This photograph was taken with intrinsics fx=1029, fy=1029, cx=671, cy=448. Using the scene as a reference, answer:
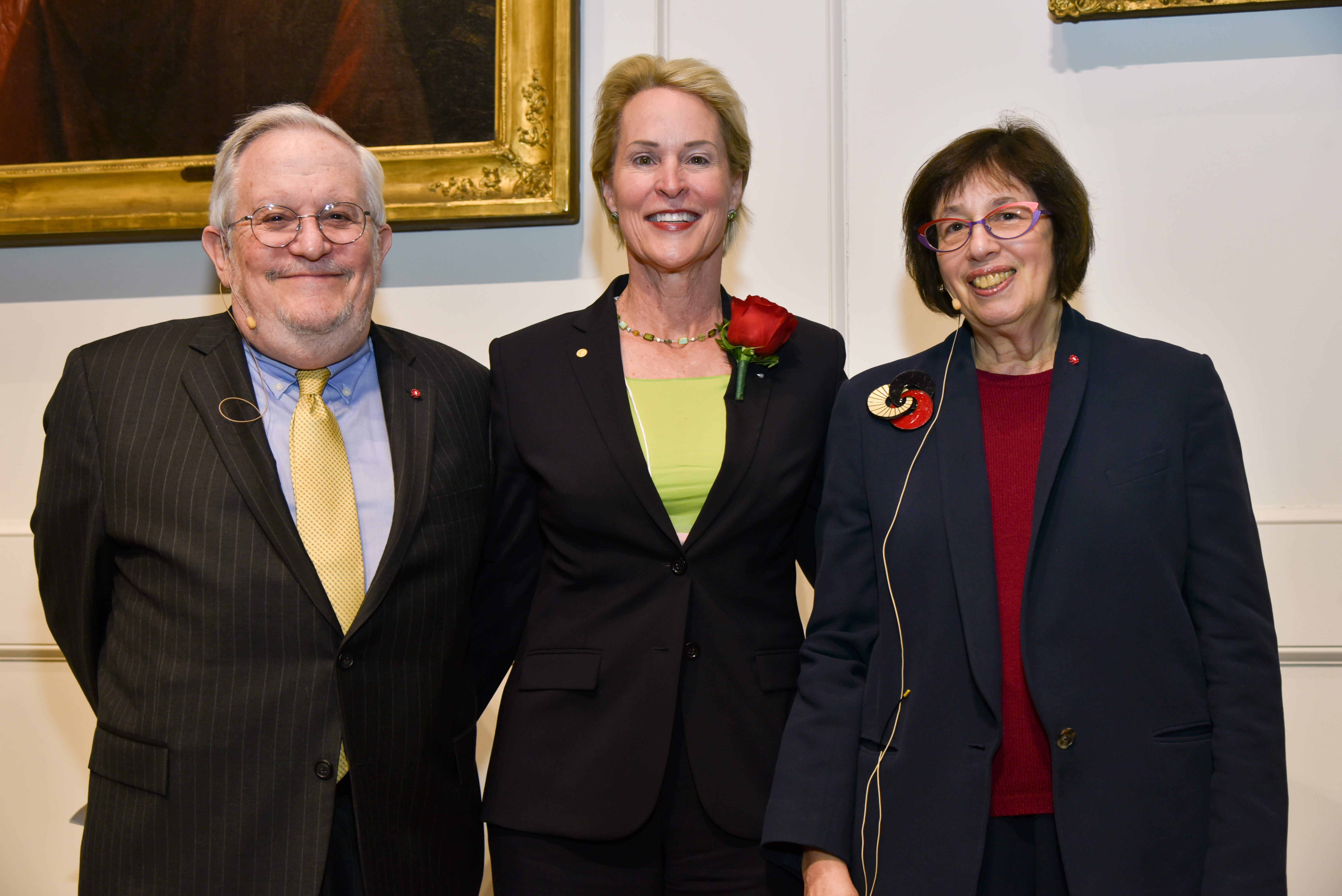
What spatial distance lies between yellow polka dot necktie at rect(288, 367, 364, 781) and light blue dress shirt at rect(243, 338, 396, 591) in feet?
0.05

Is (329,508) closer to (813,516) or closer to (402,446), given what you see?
(402,446)

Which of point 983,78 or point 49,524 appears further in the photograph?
point 983,78

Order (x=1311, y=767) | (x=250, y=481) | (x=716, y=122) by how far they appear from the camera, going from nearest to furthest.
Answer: (x=250, y=481), (x=716, y=122), (x=1311, y=767)

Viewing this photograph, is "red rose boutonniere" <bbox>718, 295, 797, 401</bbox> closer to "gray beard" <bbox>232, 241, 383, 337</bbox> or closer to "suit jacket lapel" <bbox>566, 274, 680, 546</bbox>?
"suit jacket lapel" <bbox>566, 274, 680, 546</bbox>

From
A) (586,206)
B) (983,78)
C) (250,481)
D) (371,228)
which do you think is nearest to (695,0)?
(586,206)

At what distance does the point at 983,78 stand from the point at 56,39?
2.81 metres

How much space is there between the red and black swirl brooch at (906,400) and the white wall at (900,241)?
1.12 m

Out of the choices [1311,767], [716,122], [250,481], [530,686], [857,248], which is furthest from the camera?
[857,248]

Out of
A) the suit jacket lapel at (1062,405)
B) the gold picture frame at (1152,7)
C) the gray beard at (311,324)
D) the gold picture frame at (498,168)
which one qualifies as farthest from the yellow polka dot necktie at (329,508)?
the gold picture frame at (1152,7)

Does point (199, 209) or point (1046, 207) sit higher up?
point (199, 209)

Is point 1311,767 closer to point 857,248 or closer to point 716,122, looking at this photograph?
point 857,248

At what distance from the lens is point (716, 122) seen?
2.22m

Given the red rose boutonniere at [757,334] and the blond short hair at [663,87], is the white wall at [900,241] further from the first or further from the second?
the red rose boutonniere at [757,334]

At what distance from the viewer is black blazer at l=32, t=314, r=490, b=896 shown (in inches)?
67.3
